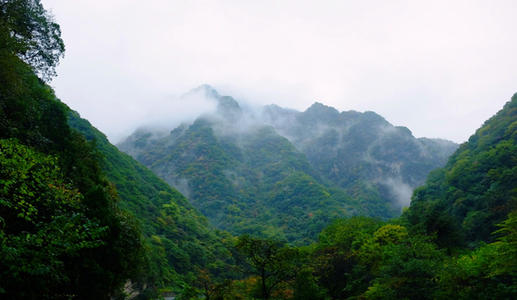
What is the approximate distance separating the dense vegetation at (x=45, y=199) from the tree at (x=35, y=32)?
0.26 feet

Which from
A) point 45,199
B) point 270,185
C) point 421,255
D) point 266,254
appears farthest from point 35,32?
point 270,185

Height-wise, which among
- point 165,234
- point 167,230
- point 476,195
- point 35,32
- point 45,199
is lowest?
point 45,199

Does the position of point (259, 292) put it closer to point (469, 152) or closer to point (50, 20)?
point (50, 20)

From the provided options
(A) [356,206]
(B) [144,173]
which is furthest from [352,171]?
(B) [144,173]

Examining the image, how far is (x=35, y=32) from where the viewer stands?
26828 mm

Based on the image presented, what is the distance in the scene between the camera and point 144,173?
98750mm

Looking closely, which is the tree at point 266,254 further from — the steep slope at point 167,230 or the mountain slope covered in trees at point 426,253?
the steep slope at point 167,230

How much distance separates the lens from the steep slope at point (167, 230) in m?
54.9

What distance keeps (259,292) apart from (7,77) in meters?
28.2

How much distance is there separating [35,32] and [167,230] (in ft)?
166

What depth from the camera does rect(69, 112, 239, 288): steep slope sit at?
54903mm

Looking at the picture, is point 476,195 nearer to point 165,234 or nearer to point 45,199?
point 165,234

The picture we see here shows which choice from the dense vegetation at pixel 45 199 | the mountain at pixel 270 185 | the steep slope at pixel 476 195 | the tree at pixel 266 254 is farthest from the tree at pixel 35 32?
the mountain at pixel 270 185

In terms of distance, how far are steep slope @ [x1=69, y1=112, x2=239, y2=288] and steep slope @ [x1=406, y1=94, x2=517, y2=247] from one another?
36789 mm
